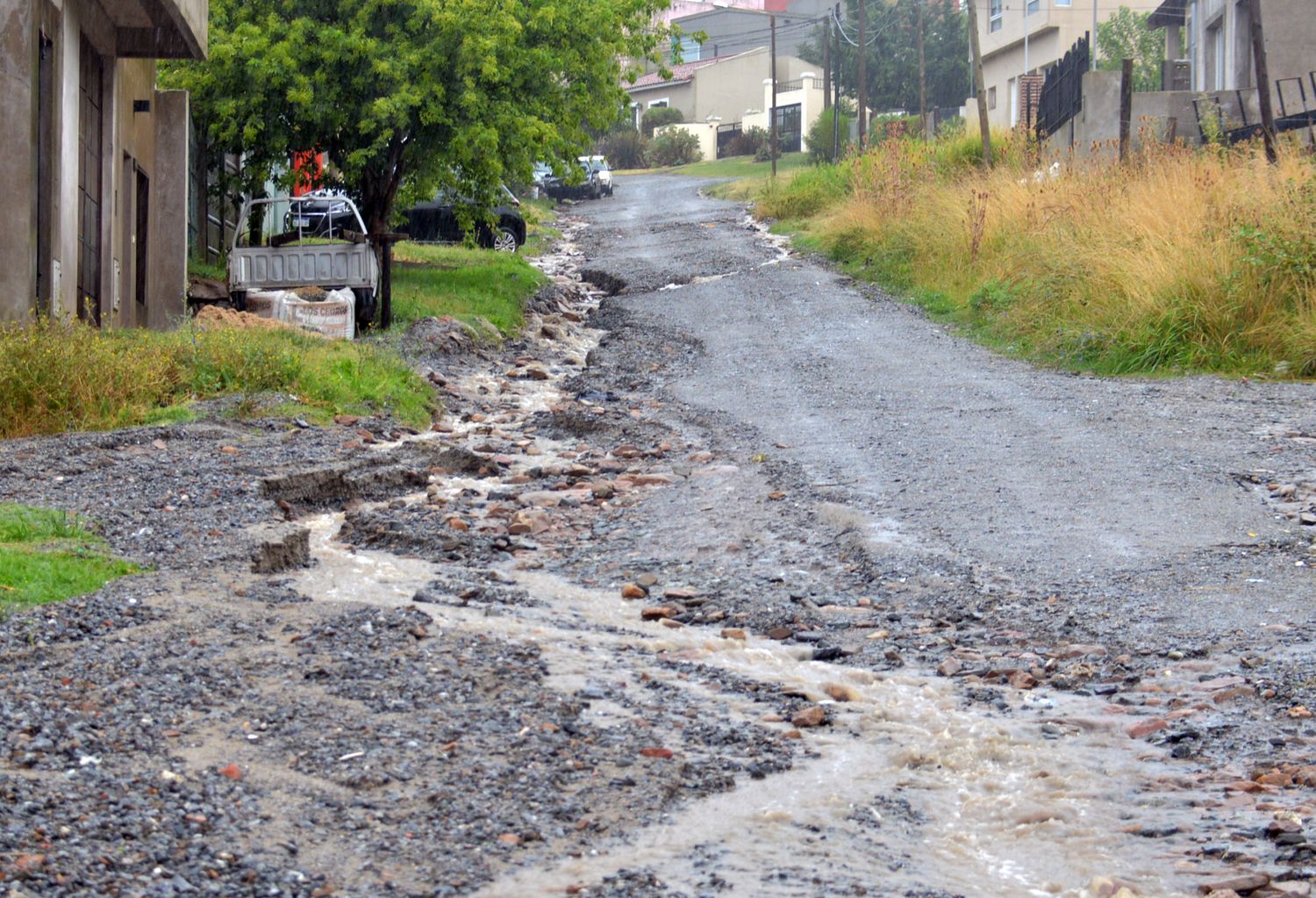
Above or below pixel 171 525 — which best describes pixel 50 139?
above

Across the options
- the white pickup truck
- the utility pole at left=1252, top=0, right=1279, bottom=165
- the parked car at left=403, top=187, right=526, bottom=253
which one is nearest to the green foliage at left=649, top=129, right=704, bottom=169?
the parked car at left=403, top=187, right=526, bottom=253

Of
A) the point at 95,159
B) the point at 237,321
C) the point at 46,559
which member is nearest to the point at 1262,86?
the point at 237,321

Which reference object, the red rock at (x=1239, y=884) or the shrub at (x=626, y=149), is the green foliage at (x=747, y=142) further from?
the red rock at (x=1239, y=884)

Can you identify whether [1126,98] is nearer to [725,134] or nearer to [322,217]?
[322,217]

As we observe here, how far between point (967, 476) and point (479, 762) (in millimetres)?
5056

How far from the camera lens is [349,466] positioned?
870 centimetres

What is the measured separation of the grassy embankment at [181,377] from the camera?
8.87 meters

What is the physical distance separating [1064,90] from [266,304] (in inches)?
735

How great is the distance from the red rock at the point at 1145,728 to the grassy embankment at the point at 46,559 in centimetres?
390

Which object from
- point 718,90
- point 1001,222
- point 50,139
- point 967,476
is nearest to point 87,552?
point 967,476

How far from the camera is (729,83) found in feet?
205

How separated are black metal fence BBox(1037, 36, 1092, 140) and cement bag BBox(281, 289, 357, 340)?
15.1 meters

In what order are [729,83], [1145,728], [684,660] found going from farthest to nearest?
1. [729,83]
2. [684,660]
3. [1145,728]

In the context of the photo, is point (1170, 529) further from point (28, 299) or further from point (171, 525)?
point (28, 299)
